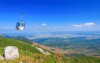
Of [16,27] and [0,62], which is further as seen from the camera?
[16,27]

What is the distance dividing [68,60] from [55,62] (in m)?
2.50

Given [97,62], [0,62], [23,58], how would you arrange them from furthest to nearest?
[97,62] < [23,58] < [0,62]

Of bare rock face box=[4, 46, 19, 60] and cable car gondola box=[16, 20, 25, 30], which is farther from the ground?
cable car gondola box=[16, 20, 25, 30]

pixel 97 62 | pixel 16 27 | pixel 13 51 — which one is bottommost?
pixel 97 62

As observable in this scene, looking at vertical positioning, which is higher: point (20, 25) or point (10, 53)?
point (20, 25)

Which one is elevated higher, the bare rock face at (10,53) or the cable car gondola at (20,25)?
the cable car gondola at (20,25)

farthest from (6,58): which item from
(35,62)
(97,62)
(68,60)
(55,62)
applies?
(97,62)

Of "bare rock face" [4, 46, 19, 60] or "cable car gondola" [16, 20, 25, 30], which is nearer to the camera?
"bare rock face" [4, 46, 19, 60]

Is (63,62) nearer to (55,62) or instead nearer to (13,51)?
(55,62)

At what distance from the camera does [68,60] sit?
31.3m

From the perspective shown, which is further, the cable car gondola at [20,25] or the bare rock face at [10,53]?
the cable car gondola at [20,25]

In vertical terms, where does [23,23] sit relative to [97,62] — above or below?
above

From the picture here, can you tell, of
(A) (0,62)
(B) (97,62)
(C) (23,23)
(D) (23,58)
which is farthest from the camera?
(C) (23,23)

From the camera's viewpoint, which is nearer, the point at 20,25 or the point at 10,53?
the point at 10,53
